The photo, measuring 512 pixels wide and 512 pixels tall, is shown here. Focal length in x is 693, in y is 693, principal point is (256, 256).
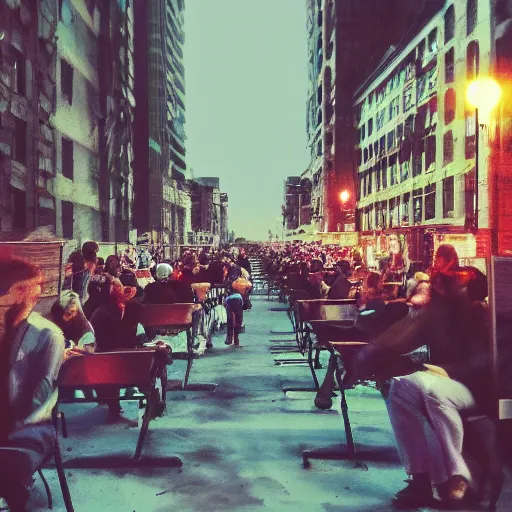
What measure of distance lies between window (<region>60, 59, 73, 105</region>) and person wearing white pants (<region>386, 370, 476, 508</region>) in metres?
30.3

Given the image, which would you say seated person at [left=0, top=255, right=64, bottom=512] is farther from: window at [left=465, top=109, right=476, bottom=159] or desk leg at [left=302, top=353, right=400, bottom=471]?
window at [left=465, top=109, right=476, bottom=159]

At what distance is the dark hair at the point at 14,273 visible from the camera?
155 inches

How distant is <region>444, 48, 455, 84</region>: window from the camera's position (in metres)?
42.0

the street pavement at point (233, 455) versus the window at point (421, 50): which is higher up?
the window at point (421, 50)

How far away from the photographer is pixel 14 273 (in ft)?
12.9

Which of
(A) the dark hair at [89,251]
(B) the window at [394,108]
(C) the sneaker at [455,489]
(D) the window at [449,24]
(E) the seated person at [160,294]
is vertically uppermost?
(D) the window at [449,24]

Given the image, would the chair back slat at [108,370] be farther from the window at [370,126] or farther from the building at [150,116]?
the window at [370,126]

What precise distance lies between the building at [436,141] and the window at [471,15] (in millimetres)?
54

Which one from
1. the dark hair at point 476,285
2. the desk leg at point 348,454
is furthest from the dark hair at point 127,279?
the dark hair at point 476,285

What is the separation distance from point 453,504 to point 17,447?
299 centimetres

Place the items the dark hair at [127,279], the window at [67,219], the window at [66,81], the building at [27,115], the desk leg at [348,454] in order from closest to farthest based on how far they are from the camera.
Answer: the desk leg at [348,454] < the dark hair at [127,279] < the building at [27,115] < the window at [66,81] < the window at [67,219]

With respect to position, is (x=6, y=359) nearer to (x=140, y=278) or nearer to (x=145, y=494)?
(x=145, y=494)

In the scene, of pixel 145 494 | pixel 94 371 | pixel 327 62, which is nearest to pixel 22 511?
pixel 145 494

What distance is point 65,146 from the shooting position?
33531 mm
